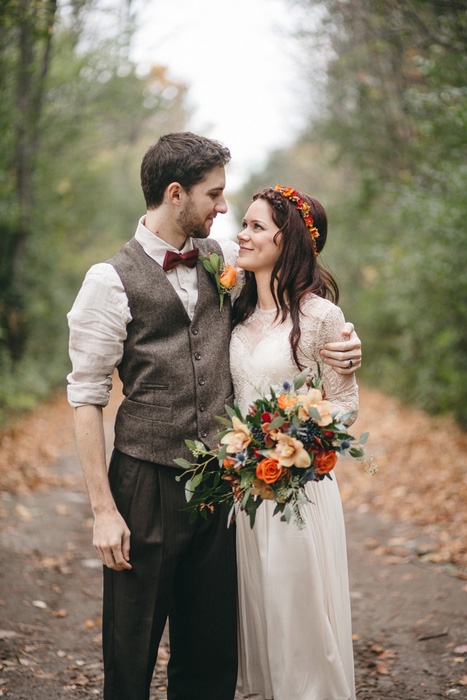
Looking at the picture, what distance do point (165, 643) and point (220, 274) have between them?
Answer: 2.48 metres

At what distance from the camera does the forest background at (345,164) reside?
752cm

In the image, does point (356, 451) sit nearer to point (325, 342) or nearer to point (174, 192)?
point (325, 342)

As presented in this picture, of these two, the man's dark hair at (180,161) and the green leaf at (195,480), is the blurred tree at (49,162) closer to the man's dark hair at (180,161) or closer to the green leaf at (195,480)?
the man's dark hair at (180,161)

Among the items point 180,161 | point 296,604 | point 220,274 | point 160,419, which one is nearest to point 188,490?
point 160,419

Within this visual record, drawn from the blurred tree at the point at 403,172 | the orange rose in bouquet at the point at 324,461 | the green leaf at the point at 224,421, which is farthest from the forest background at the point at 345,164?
the orange rose in bouquet at the point at 324,461

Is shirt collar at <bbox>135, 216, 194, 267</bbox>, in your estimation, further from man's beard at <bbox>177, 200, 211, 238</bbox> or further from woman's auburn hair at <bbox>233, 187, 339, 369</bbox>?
woman's auburn hair at <bbox>233, 187, 339, 369</bbox>

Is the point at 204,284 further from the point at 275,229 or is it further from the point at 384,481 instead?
the point at 384,481

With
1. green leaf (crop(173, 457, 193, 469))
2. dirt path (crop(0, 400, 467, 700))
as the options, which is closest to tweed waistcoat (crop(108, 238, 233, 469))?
green leaf (crop(173, 457, 193, 469))

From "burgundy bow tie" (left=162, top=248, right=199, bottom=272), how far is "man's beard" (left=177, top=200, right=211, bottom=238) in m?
0.07

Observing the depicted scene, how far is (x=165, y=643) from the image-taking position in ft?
13.4

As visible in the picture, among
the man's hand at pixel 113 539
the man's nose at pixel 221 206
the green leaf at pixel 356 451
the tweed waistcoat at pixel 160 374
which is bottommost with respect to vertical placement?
the man's hand at pixel 113 539

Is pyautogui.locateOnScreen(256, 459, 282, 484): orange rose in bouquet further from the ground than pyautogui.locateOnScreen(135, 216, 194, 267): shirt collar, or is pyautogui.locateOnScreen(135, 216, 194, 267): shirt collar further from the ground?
pyautogui.locateOnScreen(135, 216, 194, 267): shirt collar

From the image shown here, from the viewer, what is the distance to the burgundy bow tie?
2.68m

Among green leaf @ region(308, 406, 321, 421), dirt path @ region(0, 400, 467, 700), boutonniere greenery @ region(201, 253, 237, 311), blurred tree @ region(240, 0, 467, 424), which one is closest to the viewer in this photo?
green leaf @ region(308, 406, 321, 421)
